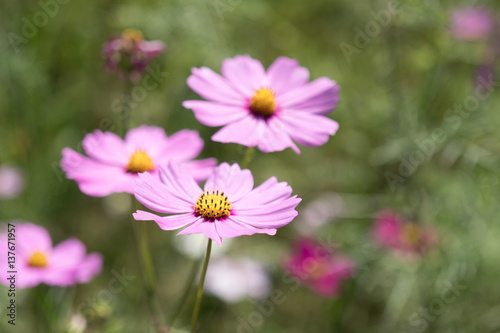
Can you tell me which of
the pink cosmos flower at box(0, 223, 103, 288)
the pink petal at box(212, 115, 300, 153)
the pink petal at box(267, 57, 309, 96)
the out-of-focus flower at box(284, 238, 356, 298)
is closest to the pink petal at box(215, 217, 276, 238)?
the pink petal at box(212, 115, 300, 153)

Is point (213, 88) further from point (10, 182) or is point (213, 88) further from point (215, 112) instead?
point (10, 182)

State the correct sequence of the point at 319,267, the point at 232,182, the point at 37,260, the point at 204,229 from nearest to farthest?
the point at 204,229, the point at 232,182, the point at 37,260, the point at 319,267

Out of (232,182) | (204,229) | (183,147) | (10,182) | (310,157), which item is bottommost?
(204,229)

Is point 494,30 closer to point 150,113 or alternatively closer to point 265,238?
point 265,238

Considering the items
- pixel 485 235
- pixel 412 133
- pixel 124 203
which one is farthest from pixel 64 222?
pixel 485 235

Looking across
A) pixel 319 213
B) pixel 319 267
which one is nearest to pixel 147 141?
pixel 319 267

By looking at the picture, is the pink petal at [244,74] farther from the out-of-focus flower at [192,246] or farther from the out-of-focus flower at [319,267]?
the out-of-focus flower at [192,246]

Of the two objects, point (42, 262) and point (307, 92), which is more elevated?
point (307, 92)
